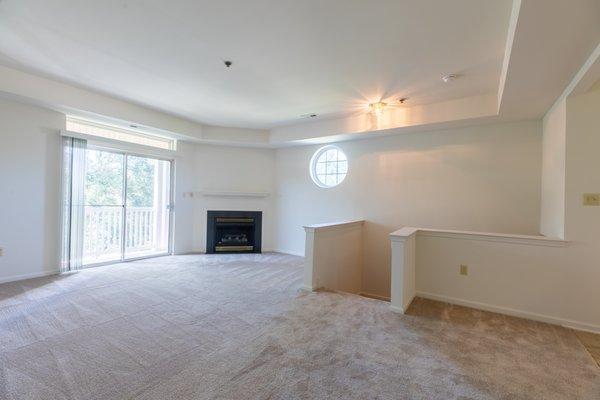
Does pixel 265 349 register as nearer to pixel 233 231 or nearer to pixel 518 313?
pixel 518 313

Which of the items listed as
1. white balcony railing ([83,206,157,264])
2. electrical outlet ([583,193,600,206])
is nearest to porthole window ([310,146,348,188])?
electrical outlet ([583,193,600,206])

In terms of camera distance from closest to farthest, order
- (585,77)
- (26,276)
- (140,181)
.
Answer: (585,77) < (26,276) < (140,181)

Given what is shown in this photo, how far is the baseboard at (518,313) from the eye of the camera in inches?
104

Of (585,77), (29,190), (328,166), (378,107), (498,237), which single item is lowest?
(498,237)

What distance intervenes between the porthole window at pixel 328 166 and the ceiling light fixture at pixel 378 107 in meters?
1.21

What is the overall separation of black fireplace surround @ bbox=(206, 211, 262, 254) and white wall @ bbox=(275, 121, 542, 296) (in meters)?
0.95

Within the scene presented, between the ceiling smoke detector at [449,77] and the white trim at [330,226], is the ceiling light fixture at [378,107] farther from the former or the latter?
the white trim at [330,226]

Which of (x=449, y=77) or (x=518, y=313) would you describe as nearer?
(x=518, y=313)

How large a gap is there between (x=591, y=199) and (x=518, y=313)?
136cm

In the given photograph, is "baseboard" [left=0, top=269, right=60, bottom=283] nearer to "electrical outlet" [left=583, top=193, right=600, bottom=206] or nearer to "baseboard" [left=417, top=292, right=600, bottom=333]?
"baseboard" [left=417, top=292, right=600, bottom=333]

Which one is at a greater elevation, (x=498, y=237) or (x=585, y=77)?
(x=585, y=77)

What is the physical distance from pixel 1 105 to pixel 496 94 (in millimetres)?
6430

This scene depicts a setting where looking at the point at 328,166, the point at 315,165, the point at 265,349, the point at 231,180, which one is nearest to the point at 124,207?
the point at 231,180

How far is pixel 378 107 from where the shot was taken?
4.06 metres
